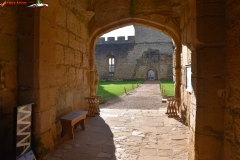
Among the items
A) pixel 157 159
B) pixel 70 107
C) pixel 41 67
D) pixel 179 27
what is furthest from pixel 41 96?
pixel 179 27

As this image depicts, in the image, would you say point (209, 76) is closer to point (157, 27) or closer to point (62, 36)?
point (62, 36)

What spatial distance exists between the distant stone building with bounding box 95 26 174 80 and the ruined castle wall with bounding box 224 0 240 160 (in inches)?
904

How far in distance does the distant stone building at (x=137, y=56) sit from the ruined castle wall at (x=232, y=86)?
904 inches

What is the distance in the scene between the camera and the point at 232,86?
2227 millimetres

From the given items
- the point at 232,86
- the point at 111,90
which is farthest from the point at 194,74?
the point at 111,90

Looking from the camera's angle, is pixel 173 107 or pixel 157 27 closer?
pixel 173 107

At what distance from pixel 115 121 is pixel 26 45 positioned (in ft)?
10.2

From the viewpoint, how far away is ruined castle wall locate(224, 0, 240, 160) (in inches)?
82.2

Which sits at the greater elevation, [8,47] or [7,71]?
[8,47]

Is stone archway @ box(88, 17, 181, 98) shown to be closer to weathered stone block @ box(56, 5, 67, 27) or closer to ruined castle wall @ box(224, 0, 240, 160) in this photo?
weathered stone block @ box(56, 5, 67, 27)

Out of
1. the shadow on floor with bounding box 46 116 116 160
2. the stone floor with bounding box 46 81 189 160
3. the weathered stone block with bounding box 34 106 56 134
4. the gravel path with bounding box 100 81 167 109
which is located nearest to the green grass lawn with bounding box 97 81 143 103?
the gravel path with bounding box 100 81 167 109

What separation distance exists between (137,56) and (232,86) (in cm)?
2458

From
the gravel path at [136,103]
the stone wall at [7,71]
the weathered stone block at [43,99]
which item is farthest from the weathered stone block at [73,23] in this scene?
the gravel path at [136,103]

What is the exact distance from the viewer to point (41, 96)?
9.39ft
